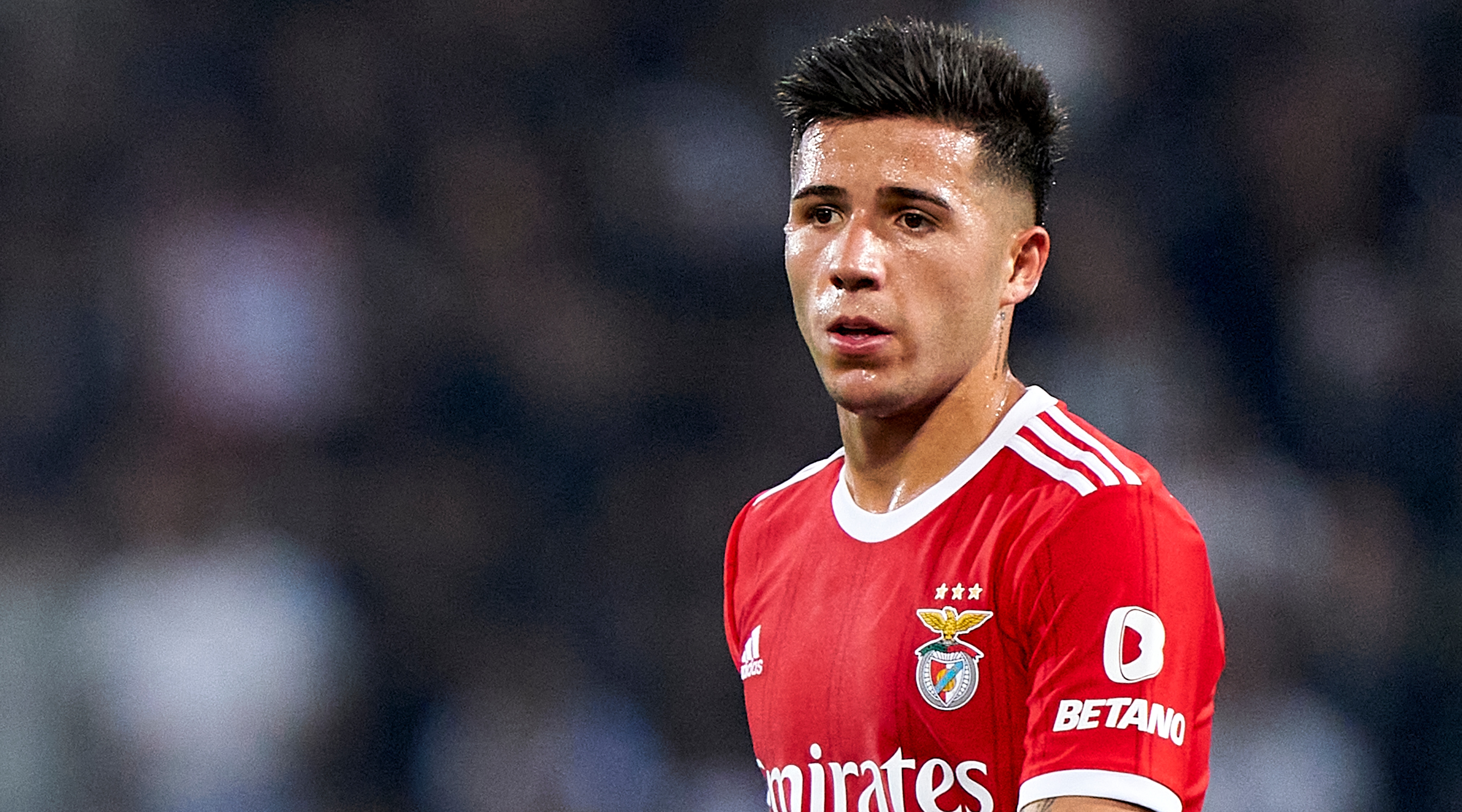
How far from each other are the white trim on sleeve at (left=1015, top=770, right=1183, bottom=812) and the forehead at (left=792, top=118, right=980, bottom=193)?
90 centimetres

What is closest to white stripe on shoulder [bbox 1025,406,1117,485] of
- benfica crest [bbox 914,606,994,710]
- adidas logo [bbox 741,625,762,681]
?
benfica crest [bbox 914,606,994,710]

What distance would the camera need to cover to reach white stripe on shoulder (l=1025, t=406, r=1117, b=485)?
2.23 metres

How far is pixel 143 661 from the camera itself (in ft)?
17.9

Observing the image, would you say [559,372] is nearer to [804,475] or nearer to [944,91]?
[804,475]

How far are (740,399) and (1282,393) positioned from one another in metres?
2.14

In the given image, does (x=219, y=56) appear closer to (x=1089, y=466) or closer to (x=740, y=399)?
(x=740, y=399)

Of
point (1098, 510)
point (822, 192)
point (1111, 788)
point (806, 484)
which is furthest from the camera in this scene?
point (806, 484)

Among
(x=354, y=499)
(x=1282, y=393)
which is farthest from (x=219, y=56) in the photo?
(x=1282, y=393)

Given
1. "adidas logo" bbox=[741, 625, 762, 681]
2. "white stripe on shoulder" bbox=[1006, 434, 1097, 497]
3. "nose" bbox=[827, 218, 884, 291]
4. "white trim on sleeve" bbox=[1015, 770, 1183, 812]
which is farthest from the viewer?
"adidas logo" bbox=[741, 625, 762, 681]

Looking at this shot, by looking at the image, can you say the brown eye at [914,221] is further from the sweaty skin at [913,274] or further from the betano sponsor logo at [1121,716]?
the betano sponsor logo at [1121,716]

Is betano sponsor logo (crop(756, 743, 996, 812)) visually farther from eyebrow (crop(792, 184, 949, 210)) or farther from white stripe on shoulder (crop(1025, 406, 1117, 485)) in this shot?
eyebrow (crop(792, 184, 949, 210))

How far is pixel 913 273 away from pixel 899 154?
7.5 inches

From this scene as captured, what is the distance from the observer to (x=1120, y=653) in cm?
206

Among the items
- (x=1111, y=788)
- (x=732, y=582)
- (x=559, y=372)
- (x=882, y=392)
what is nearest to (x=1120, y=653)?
(x=1111, y=788)
